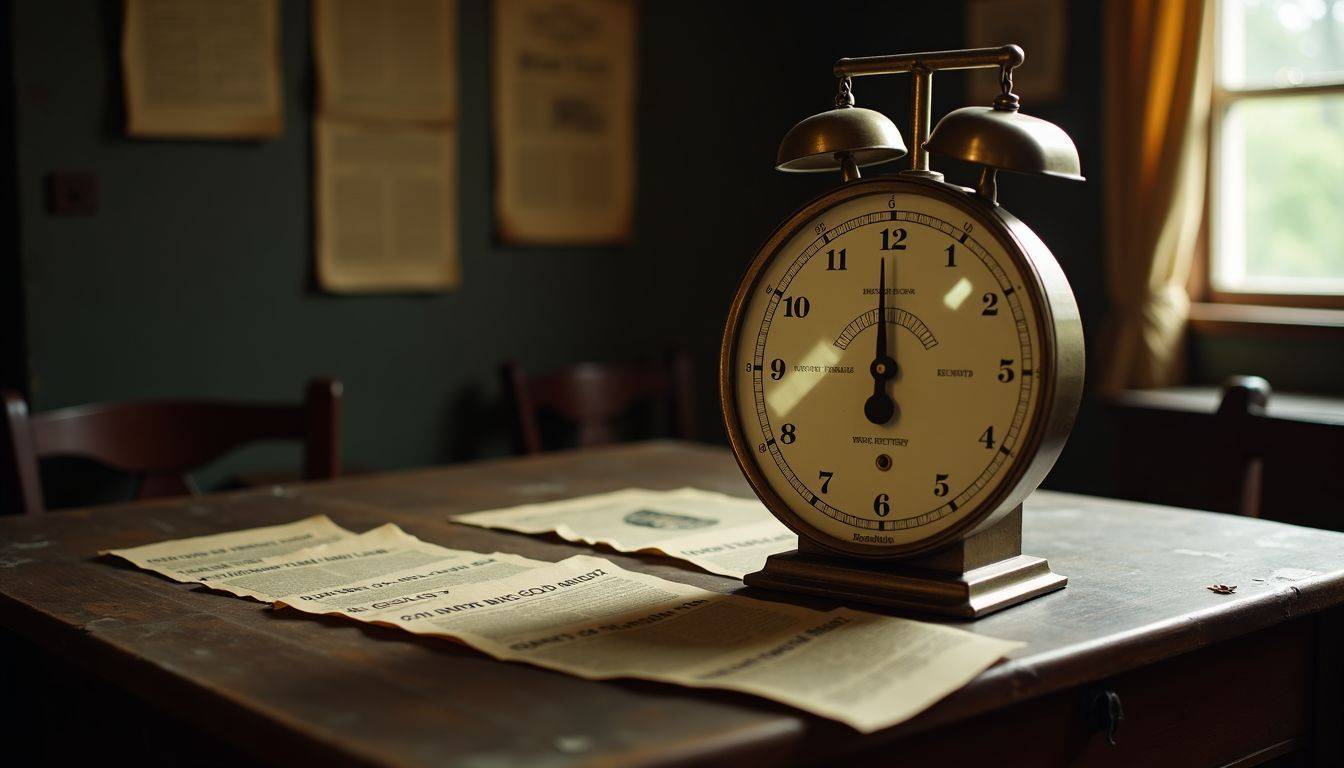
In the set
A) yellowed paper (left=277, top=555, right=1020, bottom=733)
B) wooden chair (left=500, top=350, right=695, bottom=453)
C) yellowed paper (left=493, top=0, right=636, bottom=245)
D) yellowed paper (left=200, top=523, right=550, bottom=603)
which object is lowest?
wooden chair (left=500, top=350, right=695, bottom=453)

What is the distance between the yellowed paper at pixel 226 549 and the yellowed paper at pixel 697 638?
0.17m

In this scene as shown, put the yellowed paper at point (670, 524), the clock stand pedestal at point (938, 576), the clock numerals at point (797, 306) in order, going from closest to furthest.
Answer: the clock stand pedestal at point (938, 576)
the clock numerals at point (797, 306)
the yellowed paper at point (670, 524)

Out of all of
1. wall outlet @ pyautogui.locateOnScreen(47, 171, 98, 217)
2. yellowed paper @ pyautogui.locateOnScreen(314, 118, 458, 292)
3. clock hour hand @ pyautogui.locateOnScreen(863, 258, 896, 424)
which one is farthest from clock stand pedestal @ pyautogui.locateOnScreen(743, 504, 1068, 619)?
yellowed paper @ pyautogui.locateOnScreen(314, 118, 458, 292)

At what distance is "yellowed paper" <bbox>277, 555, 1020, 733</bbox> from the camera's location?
820 mm

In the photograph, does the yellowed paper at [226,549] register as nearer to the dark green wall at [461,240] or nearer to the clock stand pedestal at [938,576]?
the clock stand pedestal at [938,576]

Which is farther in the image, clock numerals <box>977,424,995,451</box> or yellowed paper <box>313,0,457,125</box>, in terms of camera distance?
yellowed paper <box>313,0,457,125</box>

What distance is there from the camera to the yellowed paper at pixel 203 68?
9.54 feet

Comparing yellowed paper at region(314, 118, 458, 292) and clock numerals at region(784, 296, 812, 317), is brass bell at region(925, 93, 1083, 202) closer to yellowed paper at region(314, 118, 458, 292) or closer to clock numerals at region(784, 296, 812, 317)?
clock numerals at region(784, 296, 812, 317)

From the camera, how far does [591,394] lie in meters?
3.29

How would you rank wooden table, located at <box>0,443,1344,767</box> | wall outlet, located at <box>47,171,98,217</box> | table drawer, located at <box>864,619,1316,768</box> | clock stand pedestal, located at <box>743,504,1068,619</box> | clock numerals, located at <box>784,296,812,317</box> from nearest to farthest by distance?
1. wooden table, located at <box>0,443,1344,767</box>
2. table drawer, located at <box>864,619,1316,768</box>
3. clock stand pedestal, located at <box>743,504,1068,619</box>
4. clock numerals, located at <box>784,296,812,317</box>
5. wall outlet, located at <box>47,171,98,217</box>

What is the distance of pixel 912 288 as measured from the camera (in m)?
1.05

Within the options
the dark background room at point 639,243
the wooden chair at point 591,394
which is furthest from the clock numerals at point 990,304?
the wooden chair at point 591,394

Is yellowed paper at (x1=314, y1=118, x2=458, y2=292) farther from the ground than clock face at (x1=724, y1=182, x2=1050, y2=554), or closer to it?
farther from the ground

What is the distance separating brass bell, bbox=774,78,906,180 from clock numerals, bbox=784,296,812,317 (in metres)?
0.11
